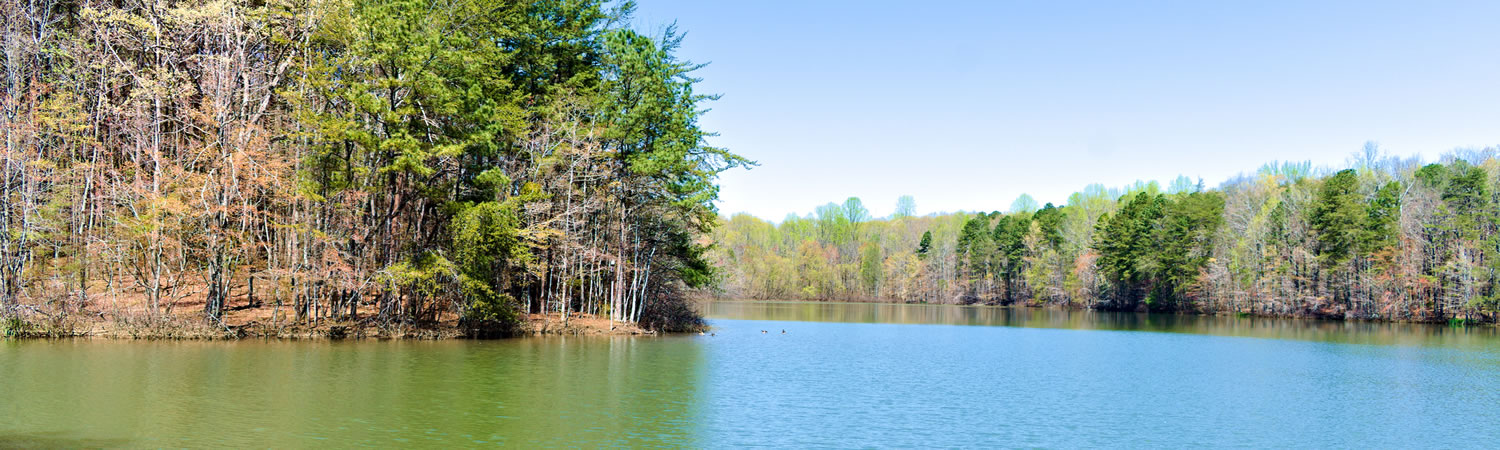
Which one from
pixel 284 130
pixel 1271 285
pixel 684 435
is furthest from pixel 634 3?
pixel 1271 285

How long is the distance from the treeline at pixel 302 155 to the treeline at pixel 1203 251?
19437 millimetres

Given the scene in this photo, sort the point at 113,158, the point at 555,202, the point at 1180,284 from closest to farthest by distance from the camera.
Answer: the point at 113,158 < the point at 555,202 < the point at 1180,284

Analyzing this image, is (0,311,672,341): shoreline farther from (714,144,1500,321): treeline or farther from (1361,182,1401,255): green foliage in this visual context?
(1361,182,1401,255): green foliage

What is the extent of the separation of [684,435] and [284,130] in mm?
22436

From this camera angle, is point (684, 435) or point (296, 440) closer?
point (296, 440)

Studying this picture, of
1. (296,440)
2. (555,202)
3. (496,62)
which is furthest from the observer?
(555,202)

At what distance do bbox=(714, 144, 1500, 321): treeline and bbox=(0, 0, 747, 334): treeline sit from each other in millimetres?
19437

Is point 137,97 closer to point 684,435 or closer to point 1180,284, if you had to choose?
point 684,435

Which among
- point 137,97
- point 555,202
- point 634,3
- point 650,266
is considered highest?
point 634,3

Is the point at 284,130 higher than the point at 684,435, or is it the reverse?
the point at 284,130

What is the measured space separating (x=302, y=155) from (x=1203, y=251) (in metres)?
73.9

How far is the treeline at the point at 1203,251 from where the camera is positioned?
2314 inches

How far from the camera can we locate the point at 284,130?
29781 millimetres

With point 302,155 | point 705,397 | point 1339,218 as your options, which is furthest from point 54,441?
point 1339,218
